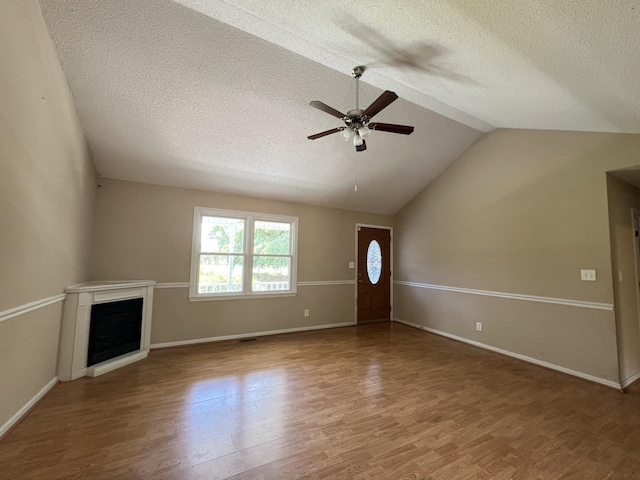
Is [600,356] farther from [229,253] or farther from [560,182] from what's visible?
[229,253]

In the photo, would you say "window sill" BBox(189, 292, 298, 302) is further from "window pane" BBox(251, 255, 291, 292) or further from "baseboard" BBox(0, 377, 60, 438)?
"baseboard" BBox(0, 377, 60, 438)

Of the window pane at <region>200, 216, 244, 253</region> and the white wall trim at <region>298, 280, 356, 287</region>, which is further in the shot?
the white wall trim at <region>298, 280, 356, 287</region>

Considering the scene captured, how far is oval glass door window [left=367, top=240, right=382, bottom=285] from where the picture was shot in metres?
Answer: 5.86

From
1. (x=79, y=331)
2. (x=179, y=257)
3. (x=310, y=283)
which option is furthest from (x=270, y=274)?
(x=79, y=331)

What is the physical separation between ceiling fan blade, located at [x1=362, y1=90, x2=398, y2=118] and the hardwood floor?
263 centimetres

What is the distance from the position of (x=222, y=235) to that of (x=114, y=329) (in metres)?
1.96

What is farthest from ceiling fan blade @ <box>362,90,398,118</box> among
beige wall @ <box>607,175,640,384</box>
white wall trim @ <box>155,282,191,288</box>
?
white wall trim @ <box>155,282,191,288</box>

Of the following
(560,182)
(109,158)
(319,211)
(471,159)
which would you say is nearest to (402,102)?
(471,159)

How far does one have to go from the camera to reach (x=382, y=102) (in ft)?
7.03

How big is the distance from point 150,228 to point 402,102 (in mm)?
4003

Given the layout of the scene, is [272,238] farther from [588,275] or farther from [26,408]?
[588,275]

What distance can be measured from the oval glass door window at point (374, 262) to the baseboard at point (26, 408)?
502 cm

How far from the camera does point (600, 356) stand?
2965 mm

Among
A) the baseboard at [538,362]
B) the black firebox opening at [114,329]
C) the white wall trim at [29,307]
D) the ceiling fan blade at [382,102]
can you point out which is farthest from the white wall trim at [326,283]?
the ceiling fan blade at [382,102]
